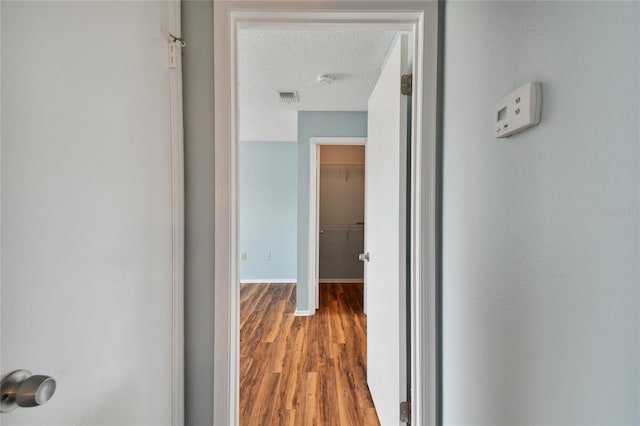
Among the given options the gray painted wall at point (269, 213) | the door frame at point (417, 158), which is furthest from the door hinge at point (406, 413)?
the gray painted wall at point (269, 213)

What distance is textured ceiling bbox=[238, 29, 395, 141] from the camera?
1797 millimetres

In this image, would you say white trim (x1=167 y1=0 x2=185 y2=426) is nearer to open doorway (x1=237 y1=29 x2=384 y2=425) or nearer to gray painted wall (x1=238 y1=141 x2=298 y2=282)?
open doorway (x1=237 y1=29 x2=384 y2=425)

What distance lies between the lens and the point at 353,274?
15.8 feet

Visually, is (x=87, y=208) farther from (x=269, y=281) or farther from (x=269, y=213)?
(x=269, y=281)

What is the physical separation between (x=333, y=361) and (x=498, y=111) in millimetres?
2180

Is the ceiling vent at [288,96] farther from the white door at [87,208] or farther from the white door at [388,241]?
the white door at [87,208]

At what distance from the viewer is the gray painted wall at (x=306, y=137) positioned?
3.25m

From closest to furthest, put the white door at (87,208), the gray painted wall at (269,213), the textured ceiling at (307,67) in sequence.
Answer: the white door at (87,208) < the textured ceiling at (307,67) < the gray painted wall at (269,213)

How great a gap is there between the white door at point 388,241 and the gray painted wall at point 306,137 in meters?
1.44

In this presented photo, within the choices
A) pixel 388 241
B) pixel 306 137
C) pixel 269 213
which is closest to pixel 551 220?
pixel 388 241

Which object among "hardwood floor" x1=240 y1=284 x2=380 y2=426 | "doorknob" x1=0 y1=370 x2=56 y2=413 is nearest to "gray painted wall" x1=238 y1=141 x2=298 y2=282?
"hardwood floor" x1=240 y1=284 x2=380 y2=426

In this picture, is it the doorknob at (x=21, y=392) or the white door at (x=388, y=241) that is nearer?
the doorknob at (x=21, y=392)

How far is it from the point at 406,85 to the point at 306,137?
213cm

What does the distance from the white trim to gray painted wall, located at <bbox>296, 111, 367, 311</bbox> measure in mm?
2241
